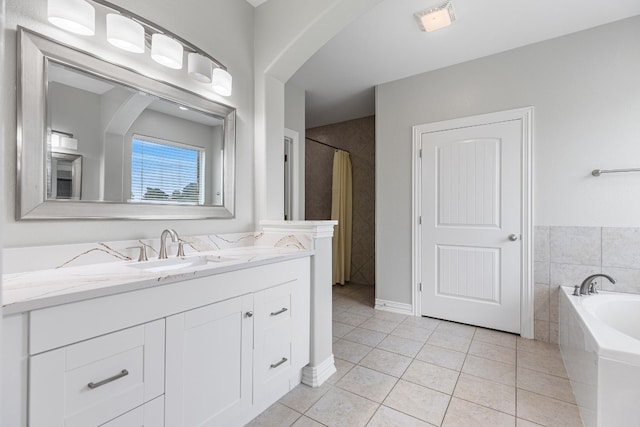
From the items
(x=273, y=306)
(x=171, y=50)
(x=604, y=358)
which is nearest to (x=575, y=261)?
(x=604, y=358)

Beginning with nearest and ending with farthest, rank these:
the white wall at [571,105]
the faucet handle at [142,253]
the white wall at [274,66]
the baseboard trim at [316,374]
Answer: the faucet handle at [142,253], the baseboard trim at [316,374], the white wall at [274,66], the white wall at [571,105]

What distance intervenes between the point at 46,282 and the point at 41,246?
0.31 metres

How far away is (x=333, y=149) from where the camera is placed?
4.84 m

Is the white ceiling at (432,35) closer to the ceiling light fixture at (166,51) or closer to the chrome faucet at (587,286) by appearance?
the ceiling light fixture at (166,51)

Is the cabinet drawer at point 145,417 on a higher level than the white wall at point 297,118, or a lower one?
lower

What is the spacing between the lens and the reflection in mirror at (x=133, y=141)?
4.41ft

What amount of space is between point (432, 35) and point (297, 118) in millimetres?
1624

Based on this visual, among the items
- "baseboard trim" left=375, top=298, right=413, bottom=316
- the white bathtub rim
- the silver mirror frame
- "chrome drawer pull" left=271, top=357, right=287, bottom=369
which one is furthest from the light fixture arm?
"baseboard trim" left=375, top=298, right=413, bottom=316

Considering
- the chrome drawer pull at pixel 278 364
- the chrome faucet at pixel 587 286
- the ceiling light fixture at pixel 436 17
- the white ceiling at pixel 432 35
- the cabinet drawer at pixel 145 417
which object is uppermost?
the white ceiling at pixel 432 35

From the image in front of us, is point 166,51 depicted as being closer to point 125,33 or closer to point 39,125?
point 125,33

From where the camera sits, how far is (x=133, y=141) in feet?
5.15

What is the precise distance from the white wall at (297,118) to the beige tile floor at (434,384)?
1652 mm

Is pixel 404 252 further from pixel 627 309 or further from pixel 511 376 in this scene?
pixel 627 309

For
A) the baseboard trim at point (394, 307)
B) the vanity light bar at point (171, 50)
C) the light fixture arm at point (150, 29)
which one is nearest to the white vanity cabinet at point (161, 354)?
the vanity light bar at point (171, 50)
